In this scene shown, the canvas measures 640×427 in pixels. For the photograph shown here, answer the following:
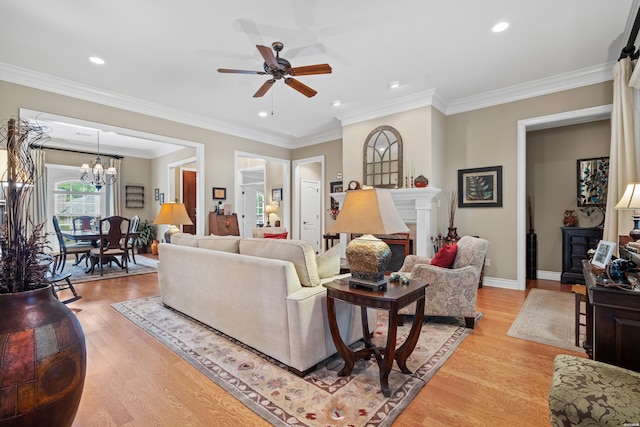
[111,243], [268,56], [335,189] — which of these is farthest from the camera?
[335,189]

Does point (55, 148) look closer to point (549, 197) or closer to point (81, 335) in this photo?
point (81, 335)

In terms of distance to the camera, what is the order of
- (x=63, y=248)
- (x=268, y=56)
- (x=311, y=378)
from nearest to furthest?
(x=311, y=378) → (x=268, y=56) → (x=63, y=248)

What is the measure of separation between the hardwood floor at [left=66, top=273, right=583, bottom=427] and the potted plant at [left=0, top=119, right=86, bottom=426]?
1.81 ft

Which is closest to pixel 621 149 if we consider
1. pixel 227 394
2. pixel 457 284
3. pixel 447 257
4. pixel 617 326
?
pixel 447 257

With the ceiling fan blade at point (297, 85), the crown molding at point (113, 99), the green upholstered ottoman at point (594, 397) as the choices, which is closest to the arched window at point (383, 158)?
the ceiling fan blade at point (297, 85)

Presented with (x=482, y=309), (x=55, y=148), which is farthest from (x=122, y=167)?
(x=482, y=309)

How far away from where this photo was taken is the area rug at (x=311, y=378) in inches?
65.5

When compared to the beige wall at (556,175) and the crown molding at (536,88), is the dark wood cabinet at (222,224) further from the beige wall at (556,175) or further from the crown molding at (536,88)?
the beige wall at (556,175)

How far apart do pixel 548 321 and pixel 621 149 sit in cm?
211

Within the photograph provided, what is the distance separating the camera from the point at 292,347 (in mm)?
2033

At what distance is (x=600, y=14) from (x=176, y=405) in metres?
4.69

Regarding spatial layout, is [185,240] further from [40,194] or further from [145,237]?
[40,194]

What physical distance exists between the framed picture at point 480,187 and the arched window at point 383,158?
103 centimetres

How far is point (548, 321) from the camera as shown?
304 centimetres
